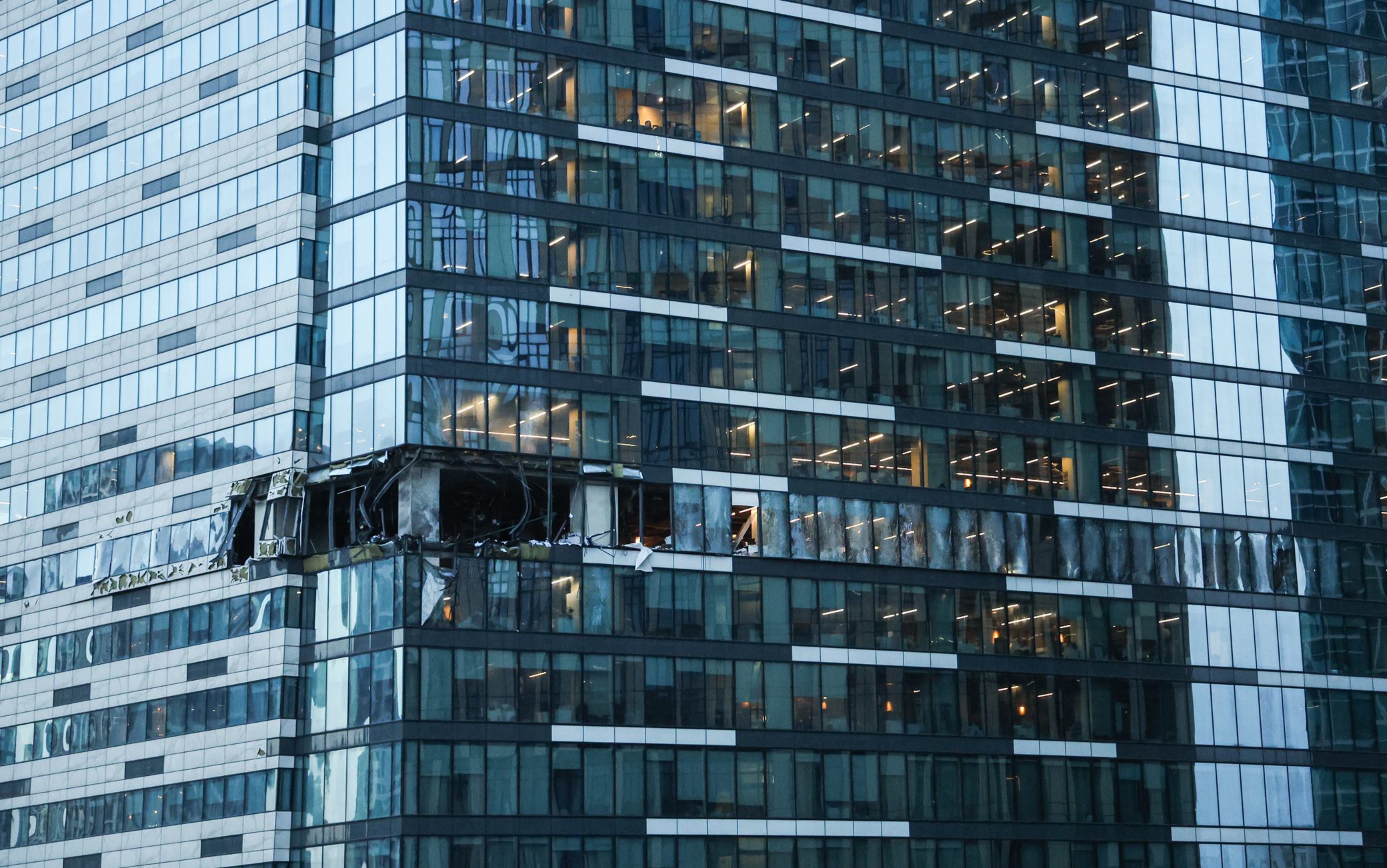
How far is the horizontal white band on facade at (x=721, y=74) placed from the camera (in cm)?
9738

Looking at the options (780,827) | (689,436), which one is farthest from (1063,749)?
(689,436)

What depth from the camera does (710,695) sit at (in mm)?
91500

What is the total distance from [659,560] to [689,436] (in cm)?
556

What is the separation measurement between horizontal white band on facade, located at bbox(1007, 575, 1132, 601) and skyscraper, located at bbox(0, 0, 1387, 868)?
171mm

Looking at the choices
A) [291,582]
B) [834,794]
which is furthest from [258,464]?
[834,794]

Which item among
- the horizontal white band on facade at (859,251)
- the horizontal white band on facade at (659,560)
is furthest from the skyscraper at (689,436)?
the horizontal white band on facade at (859,251)

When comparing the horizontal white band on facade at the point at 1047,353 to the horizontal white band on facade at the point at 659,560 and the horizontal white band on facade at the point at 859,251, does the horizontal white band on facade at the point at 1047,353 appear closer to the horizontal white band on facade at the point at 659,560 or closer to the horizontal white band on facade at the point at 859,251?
the horizontal white band on facade at the point at 859,251

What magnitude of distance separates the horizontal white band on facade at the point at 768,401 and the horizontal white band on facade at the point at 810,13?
57.4 ft

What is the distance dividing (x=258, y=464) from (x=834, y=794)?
27.5 m

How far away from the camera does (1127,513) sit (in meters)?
102

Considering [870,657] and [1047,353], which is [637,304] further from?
[1047,353]

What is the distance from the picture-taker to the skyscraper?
8994cm

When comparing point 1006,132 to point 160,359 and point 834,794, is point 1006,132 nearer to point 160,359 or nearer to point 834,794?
point 834,794

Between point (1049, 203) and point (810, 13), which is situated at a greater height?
point (810, 13)
